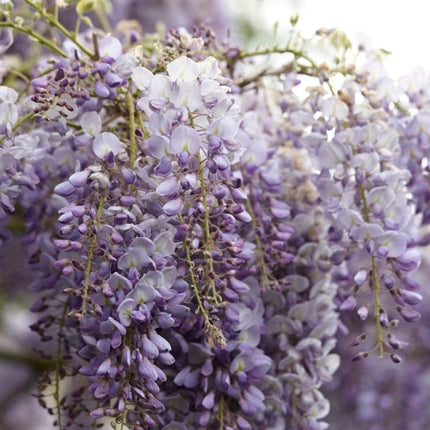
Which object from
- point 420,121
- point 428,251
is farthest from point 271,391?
point 428,251

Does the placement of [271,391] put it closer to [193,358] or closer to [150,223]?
[193,358]

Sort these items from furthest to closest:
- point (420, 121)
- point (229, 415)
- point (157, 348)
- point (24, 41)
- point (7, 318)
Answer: point (7, 318) < point (24, 41) < point (420, 121) < point (229, 415) < point (157, 348)

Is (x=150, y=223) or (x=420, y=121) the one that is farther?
(x=420, y=121)

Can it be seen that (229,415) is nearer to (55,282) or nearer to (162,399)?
(162,399)

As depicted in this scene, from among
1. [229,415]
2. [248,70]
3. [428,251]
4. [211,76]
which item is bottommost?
[229,415]

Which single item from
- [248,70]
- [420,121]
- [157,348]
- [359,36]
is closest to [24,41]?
[248,70]

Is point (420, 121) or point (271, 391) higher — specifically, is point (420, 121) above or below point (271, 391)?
above

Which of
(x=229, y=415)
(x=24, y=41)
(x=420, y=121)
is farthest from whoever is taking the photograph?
(x=24, y=41)
